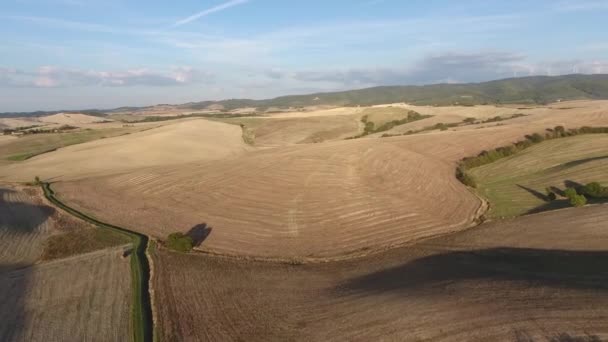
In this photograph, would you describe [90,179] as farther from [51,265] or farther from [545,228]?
[545,228]

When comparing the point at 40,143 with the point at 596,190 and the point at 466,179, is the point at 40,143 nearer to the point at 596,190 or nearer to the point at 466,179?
the point at 466,179

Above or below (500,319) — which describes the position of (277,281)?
below

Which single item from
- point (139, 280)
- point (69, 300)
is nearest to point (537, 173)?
point (139, 280)

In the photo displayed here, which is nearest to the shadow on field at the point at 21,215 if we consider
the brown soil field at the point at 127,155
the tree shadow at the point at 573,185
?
the brown soil field at the point at 127,155

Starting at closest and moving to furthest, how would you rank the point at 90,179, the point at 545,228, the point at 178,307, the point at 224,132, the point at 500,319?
the point at 500,319 → the point at 178,307 → the point at 545,228 → the point at 90,179 → the point at 224,132

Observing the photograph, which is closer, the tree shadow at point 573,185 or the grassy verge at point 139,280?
the grassy verge at point 139,280

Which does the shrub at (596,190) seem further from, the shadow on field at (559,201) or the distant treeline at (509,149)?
the distant treeline at (509,149)

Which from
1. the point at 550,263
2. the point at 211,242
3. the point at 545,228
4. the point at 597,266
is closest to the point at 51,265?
the point at 211,242
